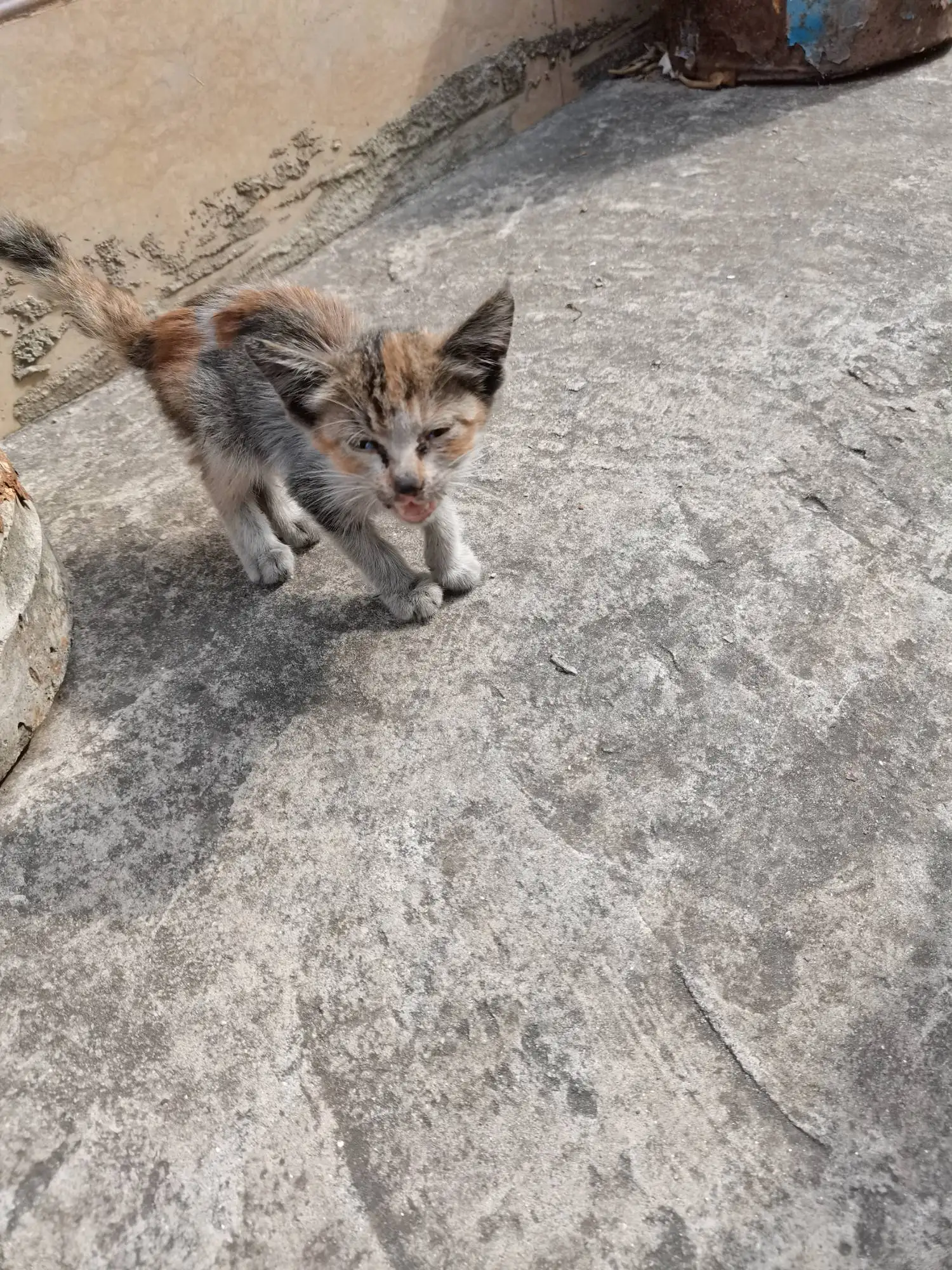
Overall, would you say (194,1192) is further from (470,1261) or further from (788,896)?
(788,896)

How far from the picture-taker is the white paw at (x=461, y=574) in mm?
3018

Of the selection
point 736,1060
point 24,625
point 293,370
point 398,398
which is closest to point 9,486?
point 24,625

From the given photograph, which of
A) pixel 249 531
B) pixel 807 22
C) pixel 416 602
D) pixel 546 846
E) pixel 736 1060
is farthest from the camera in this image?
pixel 807 22

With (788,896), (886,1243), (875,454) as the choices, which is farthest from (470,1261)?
(875,454)

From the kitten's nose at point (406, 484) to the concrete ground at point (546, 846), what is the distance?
1.83 ft

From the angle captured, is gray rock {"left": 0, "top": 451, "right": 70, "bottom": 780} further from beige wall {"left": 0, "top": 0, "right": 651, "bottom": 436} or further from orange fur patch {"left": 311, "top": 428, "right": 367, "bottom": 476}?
beige wall {"left": 0, "top": 0, "right": 651, "bottom": 436}

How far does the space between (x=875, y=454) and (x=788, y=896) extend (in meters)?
1.58

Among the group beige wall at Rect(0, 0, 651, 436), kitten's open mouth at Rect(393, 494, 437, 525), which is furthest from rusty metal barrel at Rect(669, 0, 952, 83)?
kitten's open mouth at Rect(393, 494, 437, 525)

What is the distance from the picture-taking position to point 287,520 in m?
3.39

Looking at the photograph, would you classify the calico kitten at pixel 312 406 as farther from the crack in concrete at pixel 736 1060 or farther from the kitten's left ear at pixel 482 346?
the crack in concrete at pixel 736 1060

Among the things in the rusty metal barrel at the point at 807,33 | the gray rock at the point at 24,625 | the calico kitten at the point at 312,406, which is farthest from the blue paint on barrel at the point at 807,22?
the gray rock at the point at 24,625

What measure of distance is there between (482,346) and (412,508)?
0.44 meters

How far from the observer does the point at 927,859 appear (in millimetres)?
2322

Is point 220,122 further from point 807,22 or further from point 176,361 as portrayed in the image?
point 807,22
